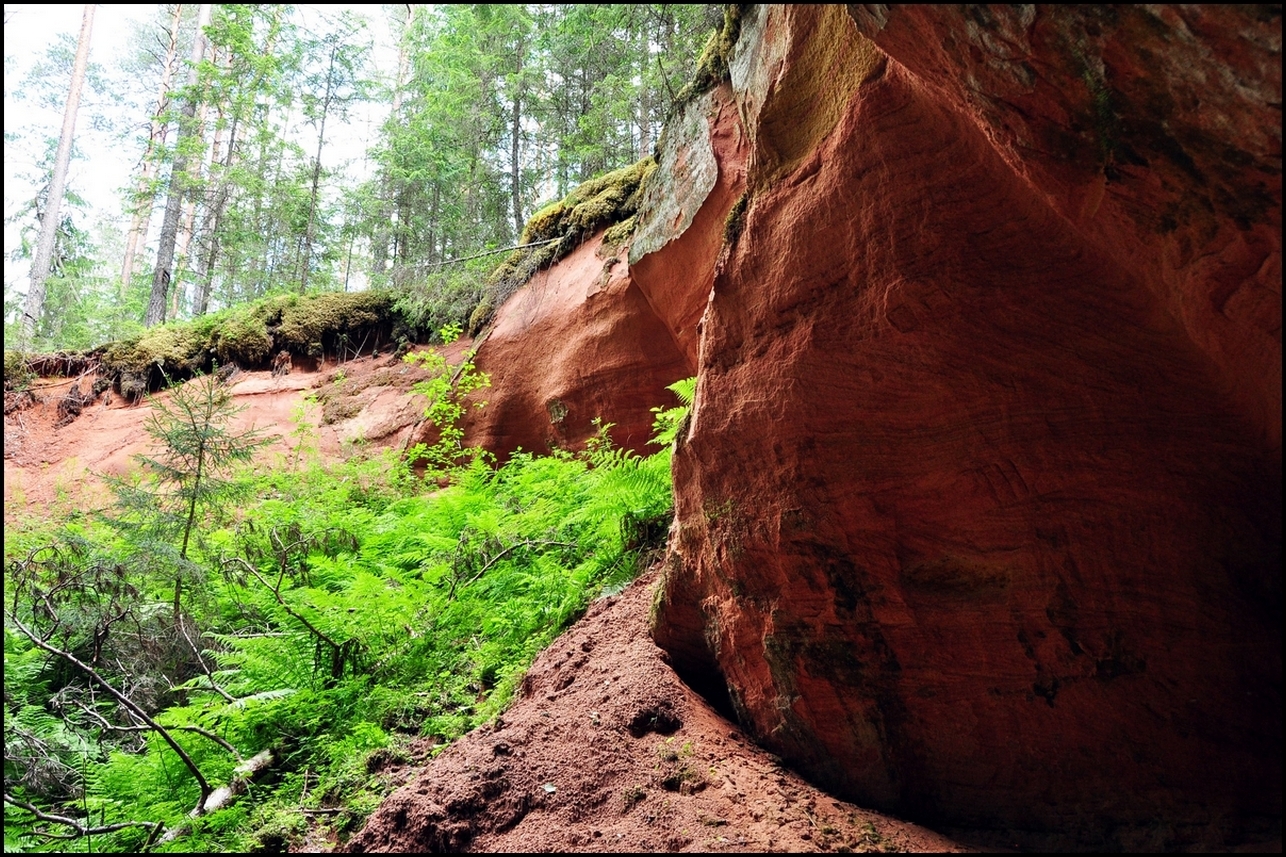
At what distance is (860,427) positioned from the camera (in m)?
3.37

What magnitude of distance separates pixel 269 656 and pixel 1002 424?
5365 mm

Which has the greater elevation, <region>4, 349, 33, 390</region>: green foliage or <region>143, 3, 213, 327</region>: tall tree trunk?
<region>143, 3, 213, 327</region>: tall tree trunk

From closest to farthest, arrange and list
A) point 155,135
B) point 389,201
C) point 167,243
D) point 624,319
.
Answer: point 624,319, point 167,243, point 389,201, point 155,135

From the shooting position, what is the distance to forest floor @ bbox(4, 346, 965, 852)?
2.87 meters

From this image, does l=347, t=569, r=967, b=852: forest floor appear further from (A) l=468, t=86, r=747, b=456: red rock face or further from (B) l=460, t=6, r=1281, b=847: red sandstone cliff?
(A) l=468, t=86, r=747, b=456: red rock face

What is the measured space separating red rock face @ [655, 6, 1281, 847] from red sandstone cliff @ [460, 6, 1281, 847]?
0.01 metres

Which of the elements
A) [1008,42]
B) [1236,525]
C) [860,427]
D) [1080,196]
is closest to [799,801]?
[860,427]

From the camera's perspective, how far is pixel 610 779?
10.8 feet

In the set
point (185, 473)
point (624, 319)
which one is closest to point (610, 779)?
point (185, 473)

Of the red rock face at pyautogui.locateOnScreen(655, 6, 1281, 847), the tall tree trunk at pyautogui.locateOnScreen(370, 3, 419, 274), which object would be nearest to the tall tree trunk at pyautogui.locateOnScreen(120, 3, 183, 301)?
the tall tree trunk at pyautogui.locateOnScreen(370, 3, 419, 274)

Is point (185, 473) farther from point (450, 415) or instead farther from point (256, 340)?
point (256, 340)

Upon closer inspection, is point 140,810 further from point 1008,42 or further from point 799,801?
point 1008,42

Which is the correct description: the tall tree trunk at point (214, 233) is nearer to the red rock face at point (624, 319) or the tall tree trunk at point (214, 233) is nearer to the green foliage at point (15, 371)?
the green foliage at point (15, 371)

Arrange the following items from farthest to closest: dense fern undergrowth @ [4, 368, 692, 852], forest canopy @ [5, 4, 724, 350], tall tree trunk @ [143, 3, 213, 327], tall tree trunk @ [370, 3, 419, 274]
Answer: tall tree trunk @ [370, 3, 419, 274] → tall tree trunk @ [143, 3, 213, 327] → forest canopy @ [5, 4, 724, 350] → dense fern undergrowth @ [4, 368, 692, 852]
